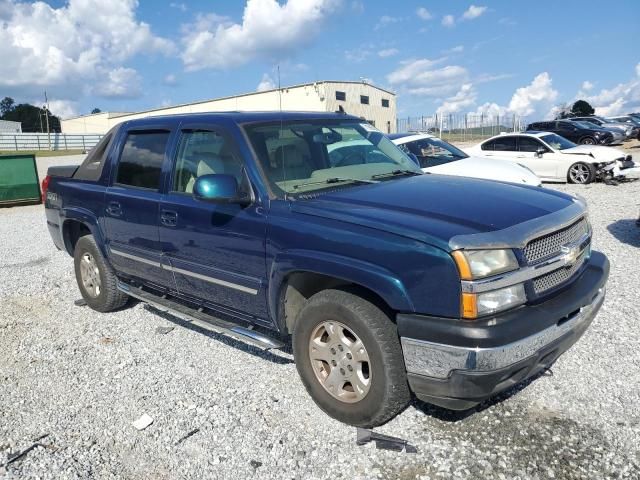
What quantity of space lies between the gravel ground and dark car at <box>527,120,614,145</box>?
22704 millimetres

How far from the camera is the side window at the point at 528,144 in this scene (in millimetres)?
14781

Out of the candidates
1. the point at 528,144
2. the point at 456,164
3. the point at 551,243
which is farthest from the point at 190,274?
the point at 528,144

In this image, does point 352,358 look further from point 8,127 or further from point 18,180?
→ point 8,127

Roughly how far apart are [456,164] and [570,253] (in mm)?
6681

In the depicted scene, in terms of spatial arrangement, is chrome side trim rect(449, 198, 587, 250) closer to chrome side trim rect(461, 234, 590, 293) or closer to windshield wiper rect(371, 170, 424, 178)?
→ chrome side trim rect(461, 234, 590, 293)

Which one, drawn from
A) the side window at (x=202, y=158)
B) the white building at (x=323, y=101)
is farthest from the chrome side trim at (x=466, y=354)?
the white building at (x=323, y=101)

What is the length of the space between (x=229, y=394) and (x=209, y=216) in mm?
1257

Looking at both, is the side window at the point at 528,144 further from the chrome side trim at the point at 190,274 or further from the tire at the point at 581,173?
the chrome side trim at the point at 190,274

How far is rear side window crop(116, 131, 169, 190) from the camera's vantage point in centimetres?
448

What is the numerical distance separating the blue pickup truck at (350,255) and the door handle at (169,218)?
1 centimetres

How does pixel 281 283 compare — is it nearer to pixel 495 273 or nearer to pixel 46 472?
pixel 495 273

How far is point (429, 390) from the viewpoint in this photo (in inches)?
114

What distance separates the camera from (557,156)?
47.2ft

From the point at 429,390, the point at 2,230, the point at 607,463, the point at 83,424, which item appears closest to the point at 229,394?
the point at 83,424
